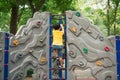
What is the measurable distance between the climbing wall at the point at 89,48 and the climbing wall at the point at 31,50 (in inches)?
34.3

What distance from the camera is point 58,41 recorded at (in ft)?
29.5

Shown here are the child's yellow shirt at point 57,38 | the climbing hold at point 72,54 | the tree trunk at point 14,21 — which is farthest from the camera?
the tree trunk at point 14,21

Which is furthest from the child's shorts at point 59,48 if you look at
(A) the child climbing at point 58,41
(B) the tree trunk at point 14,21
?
(B) the tree trunk at point 14,21

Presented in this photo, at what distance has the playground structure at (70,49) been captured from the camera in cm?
944

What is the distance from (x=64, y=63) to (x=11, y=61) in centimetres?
179

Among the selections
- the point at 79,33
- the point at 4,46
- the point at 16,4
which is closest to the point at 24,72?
the point at 4,46

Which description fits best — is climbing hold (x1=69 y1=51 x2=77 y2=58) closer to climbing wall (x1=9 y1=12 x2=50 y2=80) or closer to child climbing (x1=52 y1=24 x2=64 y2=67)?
child climbing (x1=52 y1=24 x2=64 y2=67)

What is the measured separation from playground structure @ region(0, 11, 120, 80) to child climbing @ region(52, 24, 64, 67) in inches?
7.8

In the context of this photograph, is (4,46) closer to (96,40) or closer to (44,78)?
(44,78)

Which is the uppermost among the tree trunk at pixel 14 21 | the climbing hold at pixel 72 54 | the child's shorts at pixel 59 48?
the tree trunk at pixel 14 21

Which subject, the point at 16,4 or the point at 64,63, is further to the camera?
the point at 16,4

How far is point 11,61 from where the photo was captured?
9.52 meters

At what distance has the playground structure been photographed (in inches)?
372

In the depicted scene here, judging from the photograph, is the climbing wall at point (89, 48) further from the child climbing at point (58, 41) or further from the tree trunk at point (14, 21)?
the tree trunk at point (14, 21)
